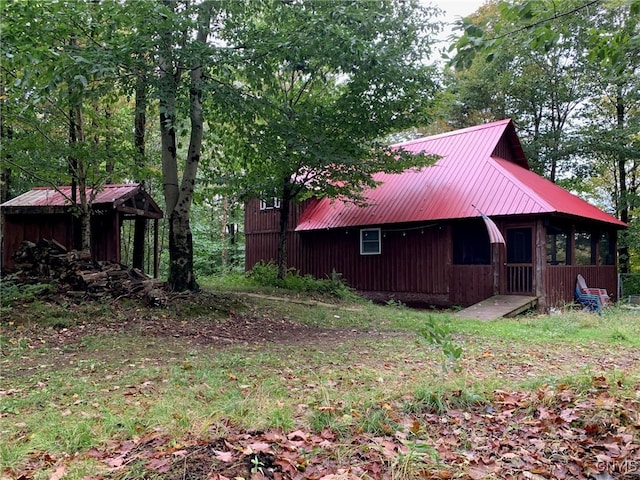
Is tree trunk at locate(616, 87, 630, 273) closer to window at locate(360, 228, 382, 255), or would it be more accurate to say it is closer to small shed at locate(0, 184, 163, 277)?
window at locate(360, 228, 382, 255)

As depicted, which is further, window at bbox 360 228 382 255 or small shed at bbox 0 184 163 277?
window at bbox 360 228 382 255

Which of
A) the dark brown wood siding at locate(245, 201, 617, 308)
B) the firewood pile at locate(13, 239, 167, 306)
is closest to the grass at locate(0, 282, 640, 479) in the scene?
the firewood pile at locate(13, 239, 167, 306)

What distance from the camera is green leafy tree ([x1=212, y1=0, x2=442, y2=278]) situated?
6953 millimetres

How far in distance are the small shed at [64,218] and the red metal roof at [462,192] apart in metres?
6.87

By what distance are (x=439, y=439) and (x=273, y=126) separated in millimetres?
7251

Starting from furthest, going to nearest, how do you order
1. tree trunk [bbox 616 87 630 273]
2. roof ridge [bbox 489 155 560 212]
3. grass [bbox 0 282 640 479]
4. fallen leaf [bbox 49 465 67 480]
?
tree trunk [bbox 616 87 630 273] < roof ridge [bbox 489 155 560 212] < grass [bbox 0 282 640 479] < fallen leaf [bbox 49 465 67 480]

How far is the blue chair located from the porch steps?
226 cm

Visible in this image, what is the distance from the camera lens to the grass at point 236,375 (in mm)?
2770

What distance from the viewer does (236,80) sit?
9.76m

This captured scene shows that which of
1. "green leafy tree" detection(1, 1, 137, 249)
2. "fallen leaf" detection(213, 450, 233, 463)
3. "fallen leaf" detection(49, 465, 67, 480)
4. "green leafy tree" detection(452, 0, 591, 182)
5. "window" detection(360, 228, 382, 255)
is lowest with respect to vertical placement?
"fallen leaf" detection(49, 465, 67, 480)

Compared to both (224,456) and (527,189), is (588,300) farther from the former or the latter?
(224,456)

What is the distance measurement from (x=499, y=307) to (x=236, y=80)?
26.8 feet

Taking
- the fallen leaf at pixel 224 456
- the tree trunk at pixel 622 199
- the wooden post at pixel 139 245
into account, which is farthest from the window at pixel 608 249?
the fallen leaf at pixel 224 456

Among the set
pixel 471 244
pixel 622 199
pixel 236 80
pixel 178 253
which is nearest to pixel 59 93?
pixel 178 253
